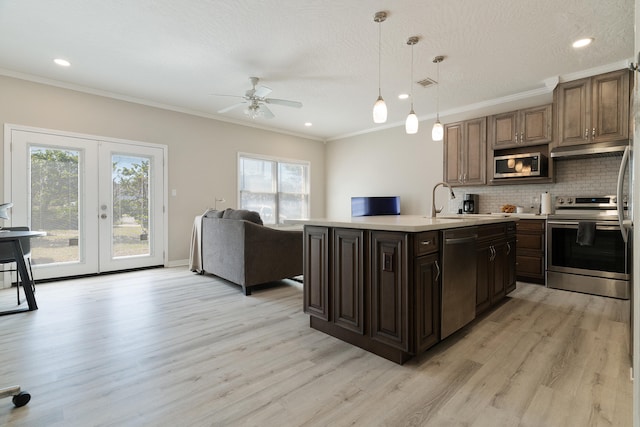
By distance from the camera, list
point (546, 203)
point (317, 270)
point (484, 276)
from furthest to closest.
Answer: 1. point (546, 203)
2. point (484, 276)
3. point (317, 270)

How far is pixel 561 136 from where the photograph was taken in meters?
3.81

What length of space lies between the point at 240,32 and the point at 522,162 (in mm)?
3926

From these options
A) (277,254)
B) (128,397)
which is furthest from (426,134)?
(128,397)

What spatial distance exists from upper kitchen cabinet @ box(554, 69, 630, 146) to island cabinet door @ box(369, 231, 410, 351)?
11.0 ft

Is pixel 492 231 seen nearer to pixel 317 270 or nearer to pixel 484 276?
pixel 484 276

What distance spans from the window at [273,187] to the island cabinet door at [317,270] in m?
3.94

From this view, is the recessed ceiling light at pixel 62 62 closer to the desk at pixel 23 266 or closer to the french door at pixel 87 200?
the french door at pixel 87 200

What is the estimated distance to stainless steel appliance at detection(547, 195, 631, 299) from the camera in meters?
3.30

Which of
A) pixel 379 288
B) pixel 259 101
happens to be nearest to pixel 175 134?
pixel 259 101

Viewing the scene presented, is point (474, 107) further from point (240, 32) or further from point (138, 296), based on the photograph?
point (138, 296)

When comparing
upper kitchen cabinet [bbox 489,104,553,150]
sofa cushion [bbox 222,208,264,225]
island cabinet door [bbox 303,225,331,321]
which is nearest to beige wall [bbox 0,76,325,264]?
sofa cushion [bbox 222,208,264,225]

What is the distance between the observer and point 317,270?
2.41m

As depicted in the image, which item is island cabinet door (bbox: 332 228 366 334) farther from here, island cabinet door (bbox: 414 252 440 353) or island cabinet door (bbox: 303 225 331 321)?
island cabinet door (bbox: 414 252 440 353)

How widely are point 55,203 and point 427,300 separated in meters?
4.82
